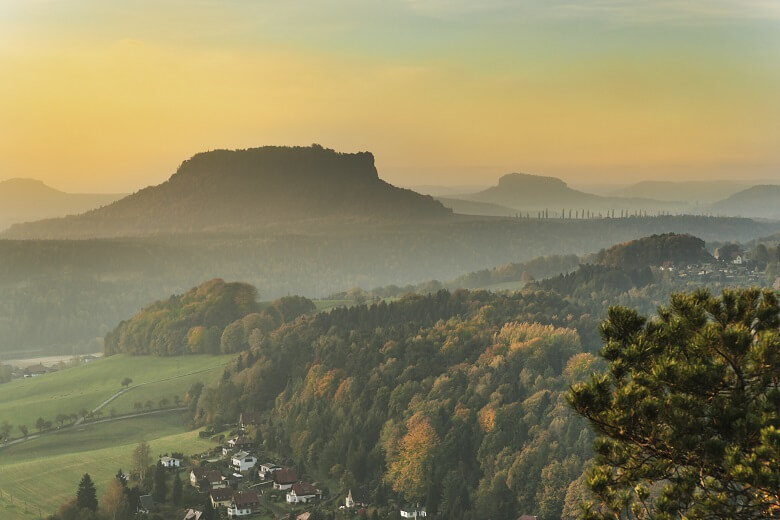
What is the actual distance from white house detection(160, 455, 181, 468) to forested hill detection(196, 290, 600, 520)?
11.8 m

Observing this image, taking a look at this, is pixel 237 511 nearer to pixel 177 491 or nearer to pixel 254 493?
pixel 254 493

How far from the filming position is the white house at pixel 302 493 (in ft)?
280

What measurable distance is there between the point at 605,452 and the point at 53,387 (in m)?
131

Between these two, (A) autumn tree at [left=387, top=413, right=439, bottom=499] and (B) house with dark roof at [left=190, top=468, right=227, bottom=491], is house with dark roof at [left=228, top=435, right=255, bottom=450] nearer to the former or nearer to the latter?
(B) house with dark roof at [left=190, top=468, right=227, bottom=491]

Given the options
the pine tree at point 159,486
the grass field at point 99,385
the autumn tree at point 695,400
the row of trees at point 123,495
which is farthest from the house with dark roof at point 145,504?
the autumn tree at point 695,400

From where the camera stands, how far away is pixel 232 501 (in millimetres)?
82625

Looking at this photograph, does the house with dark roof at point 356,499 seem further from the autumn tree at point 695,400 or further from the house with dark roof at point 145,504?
the autumn tree at point 695,400

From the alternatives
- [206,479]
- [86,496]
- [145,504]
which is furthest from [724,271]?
[86,496]

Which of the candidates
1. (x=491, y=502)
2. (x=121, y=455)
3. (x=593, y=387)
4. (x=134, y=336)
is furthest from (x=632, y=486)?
(x=134, y=336)

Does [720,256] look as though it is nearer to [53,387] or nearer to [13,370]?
[53,387]

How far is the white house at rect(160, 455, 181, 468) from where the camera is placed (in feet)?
310

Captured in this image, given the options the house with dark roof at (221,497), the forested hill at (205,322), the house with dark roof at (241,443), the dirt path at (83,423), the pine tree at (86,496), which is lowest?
the dirt path at (83,423)

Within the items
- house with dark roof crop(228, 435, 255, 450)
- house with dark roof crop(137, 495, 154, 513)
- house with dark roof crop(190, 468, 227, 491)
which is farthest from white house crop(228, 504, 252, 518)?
house with dark roof crop(228, 435, 255, 450)

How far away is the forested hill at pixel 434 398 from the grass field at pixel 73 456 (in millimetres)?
6775
